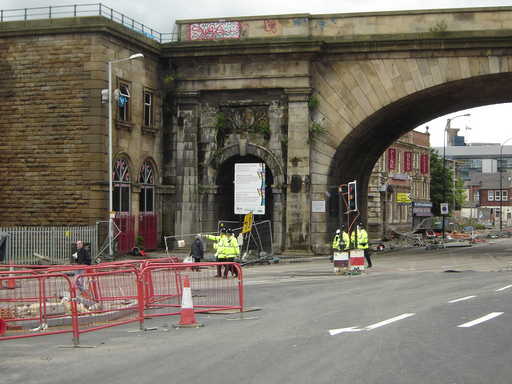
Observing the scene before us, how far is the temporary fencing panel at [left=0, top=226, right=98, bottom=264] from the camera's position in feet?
102

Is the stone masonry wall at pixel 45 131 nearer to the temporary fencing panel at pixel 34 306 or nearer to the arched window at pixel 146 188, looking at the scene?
the arched window at pixel 146 188

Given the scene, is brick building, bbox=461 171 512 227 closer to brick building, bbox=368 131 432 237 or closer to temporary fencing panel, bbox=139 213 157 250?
brick building, bbox=368 131 432 237

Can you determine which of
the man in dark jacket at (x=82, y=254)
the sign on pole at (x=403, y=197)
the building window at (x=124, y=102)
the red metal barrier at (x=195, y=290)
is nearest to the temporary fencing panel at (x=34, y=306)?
the red metal barrier at (x=195, y=290)

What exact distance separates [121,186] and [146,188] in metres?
2.85

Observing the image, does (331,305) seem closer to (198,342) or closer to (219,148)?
(198,342)

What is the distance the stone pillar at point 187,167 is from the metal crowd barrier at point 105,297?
20.7 meters

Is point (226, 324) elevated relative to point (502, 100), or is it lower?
lower

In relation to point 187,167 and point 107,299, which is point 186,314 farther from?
point 187,167

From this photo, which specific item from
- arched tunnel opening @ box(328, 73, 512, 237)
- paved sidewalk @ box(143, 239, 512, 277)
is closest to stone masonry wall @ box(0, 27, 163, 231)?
paved sidewalk @ box(143, 239, 512, 277)

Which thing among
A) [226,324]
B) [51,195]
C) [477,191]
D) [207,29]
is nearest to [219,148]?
[207,29]

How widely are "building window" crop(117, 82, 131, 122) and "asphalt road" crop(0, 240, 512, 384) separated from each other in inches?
654

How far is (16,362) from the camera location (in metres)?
10.8

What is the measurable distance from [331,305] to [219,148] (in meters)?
22.1

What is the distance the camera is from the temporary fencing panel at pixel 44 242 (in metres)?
31.2
